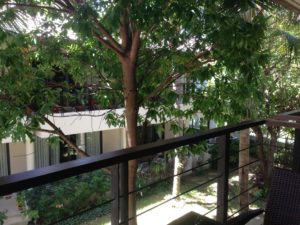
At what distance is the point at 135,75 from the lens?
366 cm

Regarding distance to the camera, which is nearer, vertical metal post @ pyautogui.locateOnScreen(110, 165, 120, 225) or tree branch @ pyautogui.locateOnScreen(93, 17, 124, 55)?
vertical metal post @ pyautogui.locateOnScreen(110, 165, 120, 225)

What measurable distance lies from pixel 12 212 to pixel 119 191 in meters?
8.23

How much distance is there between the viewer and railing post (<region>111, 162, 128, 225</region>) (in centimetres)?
155

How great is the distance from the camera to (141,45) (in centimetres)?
375

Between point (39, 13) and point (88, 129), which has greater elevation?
point (39, 13)

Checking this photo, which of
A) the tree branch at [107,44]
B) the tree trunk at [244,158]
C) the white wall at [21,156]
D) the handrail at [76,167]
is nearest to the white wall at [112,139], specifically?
the white wall at [21,156]

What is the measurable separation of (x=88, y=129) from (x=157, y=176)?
2828 mm

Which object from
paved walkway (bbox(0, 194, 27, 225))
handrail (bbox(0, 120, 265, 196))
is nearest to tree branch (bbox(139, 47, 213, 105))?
handrail (bbox(0, 120, 265, 196))

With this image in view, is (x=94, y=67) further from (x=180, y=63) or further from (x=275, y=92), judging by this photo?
(x=275, y=92)

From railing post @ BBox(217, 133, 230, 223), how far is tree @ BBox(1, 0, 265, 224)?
93cm

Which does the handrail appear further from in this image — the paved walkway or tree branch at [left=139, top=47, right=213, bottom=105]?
the paved walkway

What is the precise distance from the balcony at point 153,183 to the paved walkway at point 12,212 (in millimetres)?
373

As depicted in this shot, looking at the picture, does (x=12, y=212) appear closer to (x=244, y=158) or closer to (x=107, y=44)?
(x=244, y=158)

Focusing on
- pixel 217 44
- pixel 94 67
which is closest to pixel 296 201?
pixel 217 44
